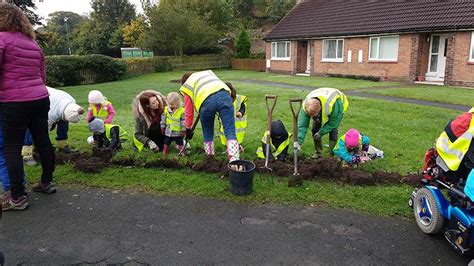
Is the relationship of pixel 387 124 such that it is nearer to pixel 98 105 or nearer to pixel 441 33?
pixel 98 105

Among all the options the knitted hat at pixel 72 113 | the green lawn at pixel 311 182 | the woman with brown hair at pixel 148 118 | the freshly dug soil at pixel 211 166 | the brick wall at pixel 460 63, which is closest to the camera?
the green lawn at pixel 311 182

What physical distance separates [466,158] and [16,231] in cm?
433

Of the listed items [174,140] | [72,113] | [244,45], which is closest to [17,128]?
[72,113]

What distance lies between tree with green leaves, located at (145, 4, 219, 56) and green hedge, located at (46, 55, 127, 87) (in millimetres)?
8428

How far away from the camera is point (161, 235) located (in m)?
3.84

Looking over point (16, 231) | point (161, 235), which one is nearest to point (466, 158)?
point (161, 235)

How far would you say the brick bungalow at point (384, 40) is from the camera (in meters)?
18.1

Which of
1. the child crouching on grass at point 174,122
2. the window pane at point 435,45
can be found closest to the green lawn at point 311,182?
the child crouching on grass at point 174,122

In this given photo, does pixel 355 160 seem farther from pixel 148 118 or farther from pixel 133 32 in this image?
pixel 133 32

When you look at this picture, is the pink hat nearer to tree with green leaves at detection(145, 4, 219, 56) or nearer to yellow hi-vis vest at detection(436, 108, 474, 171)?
yellow hi-vis vest at detection(436, 108, 474, 171)

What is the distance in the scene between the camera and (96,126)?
6582mm

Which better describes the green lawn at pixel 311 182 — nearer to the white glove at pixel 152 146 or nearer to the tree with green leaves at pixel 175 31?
the white glove at pixel 152 146

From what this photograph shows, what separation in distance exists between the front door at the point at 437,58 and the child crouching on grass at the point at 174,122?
1721cm

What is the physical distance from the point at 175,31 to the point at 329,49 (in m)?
15.1
